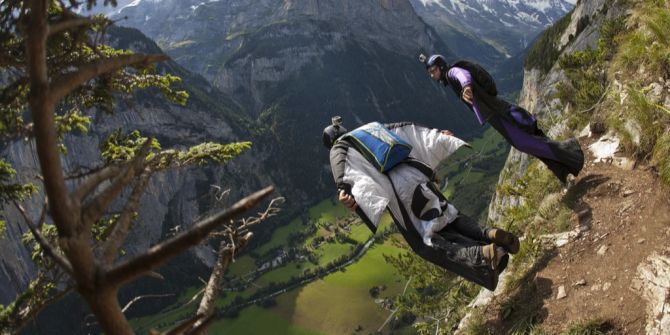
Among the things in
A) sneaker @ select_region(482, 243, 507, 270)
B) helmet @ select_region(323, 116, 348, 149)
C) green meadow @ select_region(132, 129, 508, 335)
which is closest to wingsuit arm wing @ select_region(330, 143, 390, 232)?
helmet @ select_region(323, 116, 348, 149)

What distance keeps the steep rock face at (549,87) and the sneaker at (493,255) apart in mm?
3052

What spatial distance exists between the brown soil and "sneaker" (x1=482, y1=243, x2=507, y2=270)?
0.73 meters

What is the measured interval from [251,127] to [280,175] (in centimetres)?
2652

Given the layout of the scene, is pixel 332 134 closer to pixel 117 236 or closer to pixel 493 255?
pixel 493 255

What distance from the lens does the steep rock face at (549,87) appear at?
11.5m

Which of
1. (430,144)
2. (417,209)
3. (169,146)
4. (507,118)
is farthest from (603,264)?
(169,146)

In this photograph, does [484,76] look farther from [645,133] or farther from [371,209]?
[371,209]

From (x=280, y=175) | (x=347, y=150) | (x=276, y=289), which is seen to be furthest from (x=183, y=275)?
(x=347, y=150)

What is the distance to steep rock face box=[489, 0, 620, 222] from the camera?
1154 centimetres

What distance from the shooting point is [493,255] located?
4.98 m

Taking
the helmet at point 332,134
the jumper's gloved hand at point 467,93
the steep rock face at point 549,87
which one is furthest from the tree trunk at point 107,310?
the steep rock face at point 549,87

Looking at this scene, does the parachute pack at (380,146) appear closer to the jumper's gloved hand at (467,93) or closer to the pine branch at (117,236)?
the jumper's gloved hand at (467,93)

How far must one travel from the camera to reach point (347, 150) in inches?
246

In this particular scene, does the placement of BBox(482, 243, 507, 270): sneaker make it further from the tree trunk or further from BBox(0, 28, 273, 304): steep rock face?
BBox(0, 28, 273, 304): steep rock face
